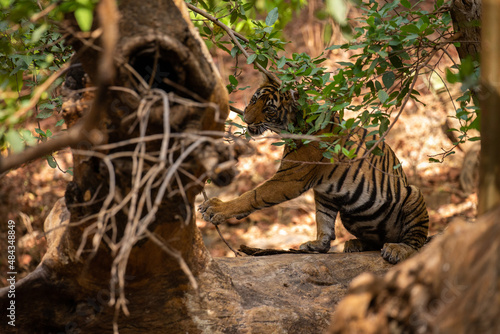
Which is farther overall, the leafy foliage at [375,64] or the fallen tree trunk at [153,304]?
the leafy foliage at [375,64]

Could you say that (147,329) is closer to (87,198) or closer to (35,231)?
(87,198)

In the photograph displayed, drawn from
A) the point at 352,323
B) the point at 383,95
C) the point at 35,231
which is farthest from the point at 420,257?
the point at 35,231

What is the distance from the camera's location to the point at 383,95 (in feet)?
8.77

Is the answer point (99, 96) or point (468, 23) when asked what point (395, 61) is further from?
point (99, 96)

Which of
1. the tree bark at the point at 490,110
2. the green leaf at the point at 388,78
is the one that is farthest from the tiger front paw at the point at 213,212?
the tree bark at the point at 490,110

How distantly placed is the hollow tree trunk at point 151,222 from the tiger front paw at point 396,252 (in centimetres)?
9

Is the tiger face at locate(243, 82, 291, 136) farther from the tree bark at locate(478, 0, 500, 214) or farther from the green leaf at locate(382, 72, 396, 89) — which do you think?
the tree bark at locate(478, 0, 500, 214)

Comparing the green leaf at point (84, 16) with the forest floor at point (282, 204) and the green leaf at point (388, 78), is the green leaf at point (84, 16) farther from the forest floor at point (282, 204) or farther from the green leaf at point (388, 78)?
the forest floor at point (282, 204)

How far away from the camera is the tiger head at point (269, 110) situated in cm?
387

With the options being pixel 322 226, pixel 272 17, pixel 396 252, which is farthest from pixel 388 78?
pixel 322 226

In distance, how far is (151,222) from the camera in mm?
2133

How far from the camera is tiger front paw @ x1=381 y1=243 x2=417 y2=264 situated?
142 inches

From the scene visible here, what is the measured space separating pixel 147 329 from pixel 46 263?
67 cm

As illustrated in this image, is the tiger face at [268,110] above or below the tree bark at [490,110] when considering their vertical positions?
above
